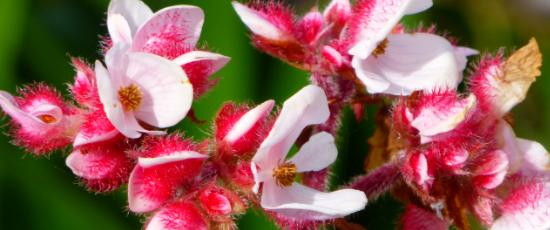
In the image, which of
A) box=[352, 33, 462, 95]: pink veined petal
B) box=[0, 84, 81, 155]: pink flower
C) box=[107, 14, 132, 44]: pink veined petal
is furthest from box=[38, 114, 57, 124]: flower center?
box=[352, 33, 462, 95]: pink veined petal

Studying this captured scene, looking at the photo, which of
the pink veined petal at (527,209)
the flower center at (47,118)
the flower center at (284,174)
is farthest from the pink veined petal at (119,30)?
the pink veined petal at (527,209)

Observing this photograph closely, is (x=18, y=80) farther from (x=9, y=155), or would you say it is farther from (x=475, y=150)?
(x=475, y=150)

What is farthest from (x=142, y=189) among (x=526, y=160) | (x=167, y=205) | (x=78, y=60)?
(x=526, y=160)

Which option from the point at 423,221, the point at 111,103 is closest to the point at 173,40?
the point at 111,103

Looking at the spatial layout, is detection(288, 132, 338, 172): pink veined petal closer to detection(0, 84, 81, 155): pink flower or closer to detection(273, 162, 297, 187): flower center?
detection(273, 162, 297, 187): flower center

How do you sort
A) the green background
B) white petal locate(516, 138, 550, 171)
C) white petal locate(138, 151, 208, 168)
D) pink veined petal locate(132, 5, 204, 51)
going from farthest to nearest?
the green background < white petal locate(516, 138, 550, 171) < pink veined petal locate(132, 5, 204, 51) < white petal locate(138, 151, 208, 168)
